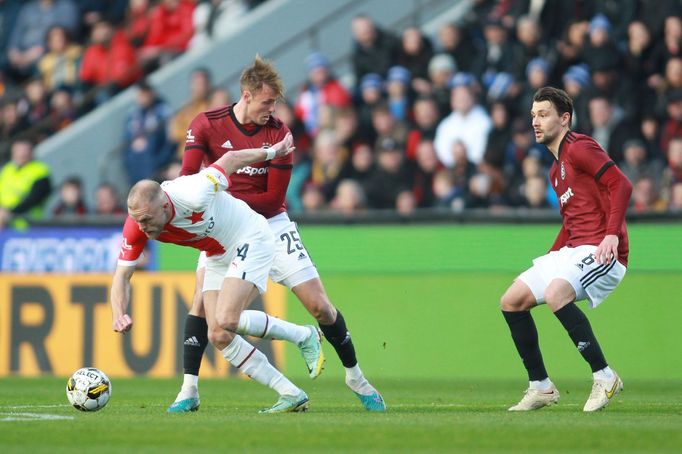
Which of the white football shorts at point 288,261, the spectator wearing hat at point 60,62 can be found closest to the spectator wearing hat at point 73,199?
the spectator wearing hat at point 60,62

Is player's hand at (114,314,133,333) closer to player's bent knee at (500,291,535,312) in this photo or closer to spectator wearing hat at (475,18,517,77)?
player's bent knee at (500,291,535,312)

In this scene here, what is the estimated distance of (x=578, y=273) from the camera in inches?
372

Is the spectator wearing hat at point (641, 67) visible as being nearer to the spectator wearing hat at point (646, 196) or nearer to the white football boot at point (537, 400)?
the spectator wearing hat at point (646, 196)

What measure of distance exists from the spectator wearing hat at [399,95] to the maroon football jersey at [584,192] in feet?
24.9

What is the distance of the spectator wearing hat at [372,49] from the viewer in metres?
17.9

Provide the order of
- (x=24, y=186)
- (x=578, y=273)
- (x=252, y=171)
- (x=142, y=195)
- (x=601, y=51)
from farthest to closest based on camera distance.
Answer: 1. (x=24, y=186)
2. (x=601, y=51)
3. (x=252, y=171)
4. (x=578, y=273)
5. (x=142, y=195)

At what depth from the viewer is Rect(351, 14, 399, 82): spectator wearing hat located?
17922 millimetres

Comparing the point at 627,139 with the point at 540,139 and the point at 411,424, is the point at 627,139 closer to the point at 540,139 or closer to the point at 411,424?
the point at 540,139

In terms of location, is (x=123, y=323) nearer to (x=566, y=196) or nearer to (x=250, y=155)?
(x=250, y=155)

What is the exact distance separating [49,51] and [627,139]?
1113 cm

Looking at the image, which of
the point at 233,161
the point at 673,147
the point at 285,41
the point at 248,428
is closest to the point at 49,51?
the point at 285,41

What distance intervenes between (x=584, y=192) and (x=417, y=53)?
827 cm

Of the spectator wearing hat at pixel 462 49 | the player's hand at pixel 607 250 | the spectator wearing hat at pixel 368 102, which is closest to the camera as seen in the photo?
the player's hand at pixel 607 250

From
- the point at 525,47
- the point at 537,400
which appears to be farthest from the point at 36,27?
the point at 537,400
